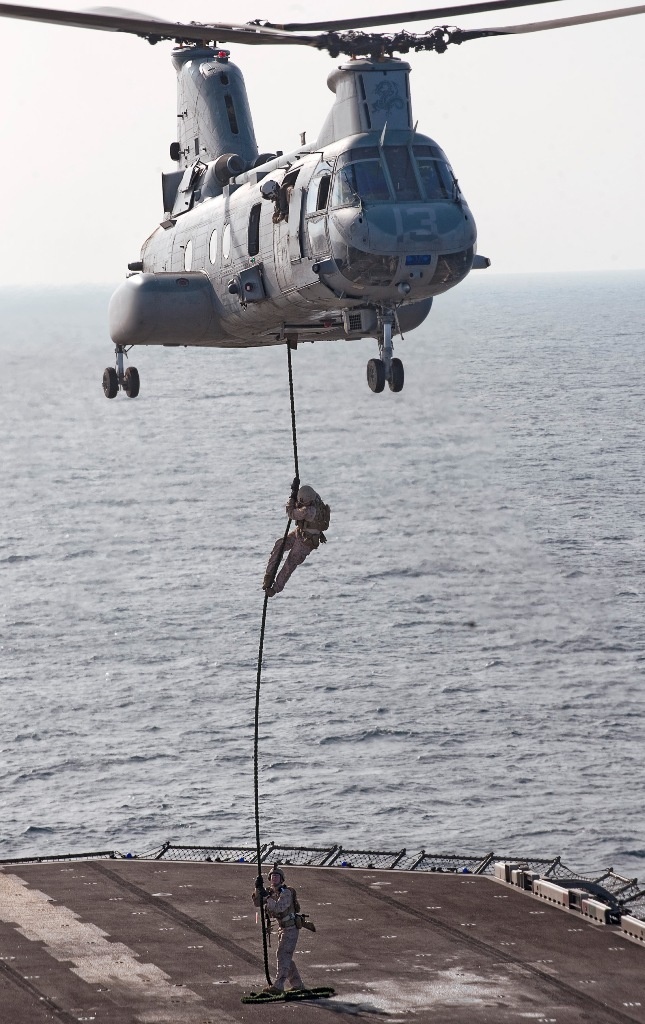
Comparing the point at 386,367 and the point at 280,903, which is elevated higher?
the point at 386,367

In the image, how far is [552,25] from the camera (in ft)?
102

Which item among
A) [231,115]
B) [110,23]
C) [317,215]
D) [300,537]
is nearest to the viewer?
[110,23]

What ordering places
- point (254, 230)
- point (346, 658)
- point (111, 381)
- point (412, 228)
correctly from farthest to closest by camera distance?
1. point (346, 658)
2. point (111, 381)
3. point (254, 230)
4. point (412, 228)

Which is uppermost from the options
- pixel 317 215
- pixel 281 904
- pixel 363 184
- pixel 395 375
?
pixel 363 184

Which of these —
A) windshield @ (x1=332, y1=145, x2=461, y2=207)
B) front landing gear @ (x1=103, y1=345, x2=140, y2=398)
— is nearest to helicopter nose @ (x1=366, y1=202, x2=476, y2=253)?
windshield @ (x1=332, y1=145, x2=461, y2=207)

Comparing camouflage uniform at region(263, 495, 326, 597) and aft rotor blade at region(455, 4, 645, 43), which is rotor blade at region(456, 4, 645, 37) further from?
camouflage uniform at region(263, 495, 326, 597)

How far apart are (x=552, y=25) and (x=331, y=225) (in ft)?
20.0

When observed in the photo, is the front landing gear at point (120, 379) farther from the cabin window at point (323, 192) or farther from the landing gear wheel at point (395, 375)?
the landing gear wheel at point (395, 375)

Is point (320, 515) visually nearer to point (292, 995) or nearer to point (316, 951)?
point (292, 995)

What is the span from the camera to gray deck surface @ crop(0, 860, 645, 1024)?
42.3m

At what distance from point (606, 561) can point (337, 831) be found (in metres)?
52.4

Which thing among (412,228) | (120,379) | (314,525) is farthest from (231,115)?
(314,525)

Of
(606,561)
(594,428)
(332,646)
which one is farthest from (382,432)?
(332,646)

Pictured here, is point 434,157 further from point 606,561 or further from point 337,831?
point 606,561
